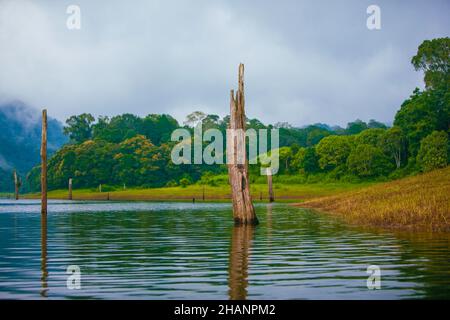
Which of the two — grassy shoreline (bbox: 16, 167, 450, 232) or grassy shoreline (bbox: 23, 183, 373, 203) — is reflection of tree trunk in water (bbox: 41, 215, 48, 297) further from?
grassy shoreline (bbox: 23, 183, 373, 203)

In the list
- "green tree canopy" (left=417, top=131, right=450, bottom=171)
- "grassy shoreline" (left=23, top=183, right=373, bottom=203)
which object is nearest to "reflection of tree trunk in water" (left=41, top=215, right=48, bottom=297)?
"grassy shoreline" (left=23, top=183, right=373, bottom=203)

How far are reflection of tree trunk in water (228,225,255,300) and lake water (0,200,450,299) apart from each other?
0.02 meters

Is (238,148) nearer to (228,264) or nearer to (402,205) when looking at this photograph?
(402,205)

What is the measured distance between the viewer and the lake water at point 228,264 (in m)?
12.6

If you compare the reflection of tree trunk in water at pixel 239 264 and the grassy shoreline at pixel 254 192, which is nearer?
the reflection of tree trunk in water at pixel 239 264

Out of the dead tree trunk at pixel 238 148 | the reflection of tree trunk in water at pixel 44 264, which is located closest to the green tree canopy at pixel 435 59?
the dead tree trunk at pixel 238 148

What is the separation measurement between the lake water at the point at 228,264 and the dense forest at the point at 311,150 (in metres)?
61.8

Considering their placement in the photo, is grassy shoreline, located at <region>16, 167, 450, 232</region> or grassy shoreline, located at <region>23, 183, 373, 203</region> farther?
grassy shoreline, located at <region>23, 183, 373, 203</region>

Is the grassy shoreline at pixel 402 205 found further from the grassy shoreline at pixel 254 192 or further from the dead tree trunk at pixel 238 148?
the dead tree trunk at pixel 238 148

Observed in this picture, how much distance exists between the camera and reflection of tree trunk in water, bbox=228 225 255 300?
12594 millimetres

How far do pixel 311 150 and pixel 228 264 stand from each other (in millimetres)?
92682

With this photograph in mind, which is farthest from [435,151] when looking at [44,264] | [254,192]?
[44,264]
